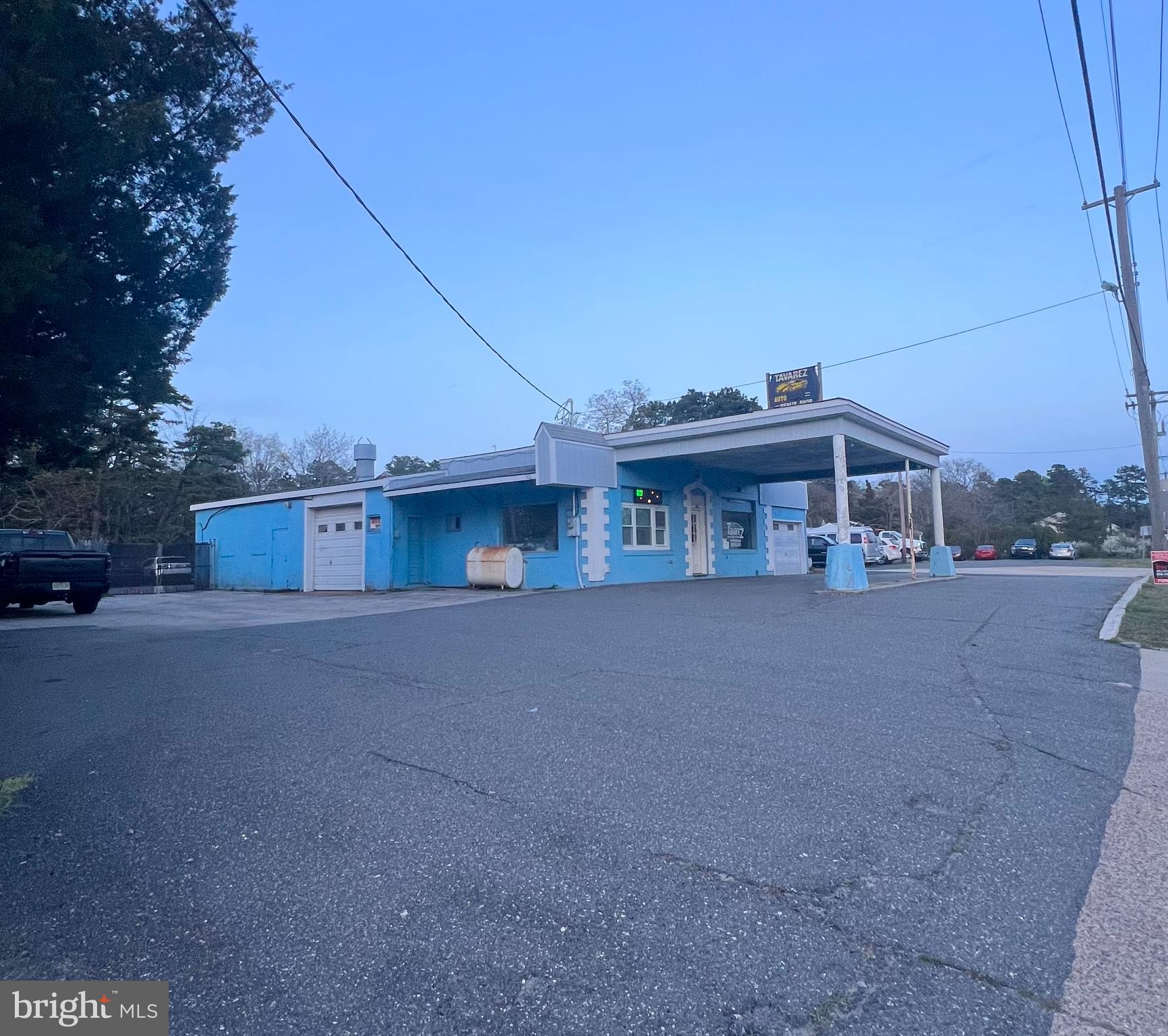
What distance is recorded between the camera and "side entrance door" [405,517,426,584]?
852 inches

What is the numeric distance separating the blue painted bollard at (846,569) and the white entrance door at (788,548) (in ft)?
39.2

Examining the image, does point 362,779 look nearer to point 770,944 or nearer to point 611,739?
point 611,739

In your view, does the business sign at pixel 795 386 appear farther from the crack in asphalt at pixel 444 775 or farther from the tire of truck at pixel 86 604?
the crack in asphalt at pixel 444 775

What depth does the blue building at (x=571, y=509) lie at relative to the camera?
1845 centimetres

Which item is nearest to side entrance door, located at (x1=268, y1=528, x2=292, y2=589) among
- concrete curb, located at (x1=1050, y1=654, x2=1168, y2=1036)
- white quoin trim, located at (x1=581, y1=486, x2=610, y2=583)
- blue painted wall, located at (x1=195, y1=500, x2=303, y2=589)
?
blue painted wall, located at (x1=195, y1=500, x2=303, y2=589)

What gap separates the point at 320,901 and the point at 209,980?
1.71ft

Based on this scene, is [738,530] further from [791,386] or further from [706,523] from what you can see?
[791,386]

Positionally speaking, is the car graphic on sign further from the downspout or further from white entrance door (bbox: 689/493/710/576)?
the downspout

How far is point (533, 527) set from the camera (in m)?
20.1

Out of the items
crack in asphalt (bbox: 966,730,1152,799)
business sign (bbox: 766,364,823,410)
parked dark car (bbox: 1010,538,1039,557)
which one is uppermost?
business sign (bbox: 766,364,823,410)

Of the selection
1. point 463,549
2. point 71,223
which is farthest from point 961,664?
point 463,549

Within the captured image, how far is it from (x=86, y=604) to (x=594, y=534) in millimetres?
11054

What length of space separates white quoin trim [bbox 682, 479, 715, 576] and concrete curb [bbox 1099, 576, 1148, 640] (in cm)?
1063

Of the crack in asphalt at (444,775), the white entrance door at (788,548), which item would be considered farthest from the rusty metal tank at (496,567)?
the crack in asphalt at (444,775)
